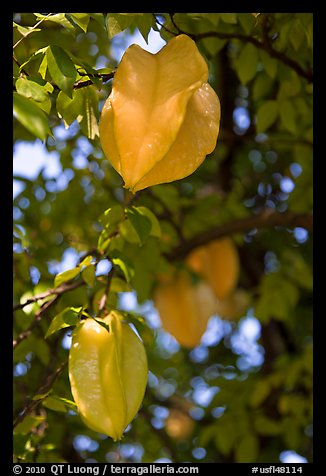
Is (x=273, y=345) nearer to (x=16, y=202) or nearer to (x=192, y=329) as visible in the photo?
(x=192, y=329)

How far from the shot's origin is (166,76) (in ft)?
4.15

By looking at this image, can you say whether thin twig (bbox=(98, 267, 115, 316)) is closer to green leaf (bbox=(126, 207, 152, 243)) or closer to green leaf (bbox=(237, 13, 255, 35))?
green leaf (bbox=(126, 207, 152, 243))

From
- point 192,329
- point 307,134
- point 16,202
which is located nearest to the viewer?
point 307,134

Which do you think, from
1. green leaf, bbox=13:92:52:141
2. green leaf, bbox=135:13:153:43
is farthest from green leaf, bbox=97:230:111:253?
green leaf, bbox=13:92:52:141

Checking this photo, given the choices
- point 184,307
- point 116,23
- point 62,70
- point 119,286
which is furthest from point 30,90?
point 184,307

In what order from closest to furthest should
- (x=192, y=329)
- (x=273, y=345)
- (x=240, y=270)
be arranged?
(x=192, y=329), (x=273, y=345), (x=240, y=270)

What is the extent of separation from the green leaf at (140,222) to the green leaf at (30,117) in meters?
0.53

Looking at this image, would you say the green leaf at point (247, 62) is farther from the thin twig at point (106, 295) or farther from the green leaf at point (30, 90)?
the green leaf at point (30, 90)

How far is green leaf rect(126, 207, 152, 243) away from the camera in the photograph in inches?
58.2

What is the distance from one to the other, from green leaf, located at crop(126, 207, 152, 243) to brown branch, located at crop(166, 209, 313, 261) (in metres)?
0.79

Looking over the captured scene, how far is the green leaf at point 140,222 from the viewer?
1.48 m

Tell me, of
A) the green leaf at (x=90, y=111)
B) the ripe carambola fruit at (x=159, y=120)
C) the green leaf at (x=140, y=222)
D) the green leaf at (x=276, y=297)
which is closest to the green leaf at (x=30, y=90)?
the ripe carambola fruit at (x=159, y=120)

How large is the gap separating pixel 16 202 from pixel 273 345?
1.64m

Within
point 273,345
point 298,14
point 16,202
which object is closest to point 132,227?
point 298,14
